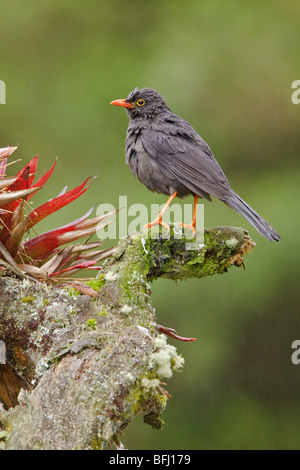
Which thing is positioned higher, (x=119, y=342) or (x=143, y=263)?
(x=143, y=263)

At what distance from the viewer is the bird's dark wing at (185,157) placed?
11.8 feet

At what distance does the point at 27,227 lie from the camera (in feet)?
7.59

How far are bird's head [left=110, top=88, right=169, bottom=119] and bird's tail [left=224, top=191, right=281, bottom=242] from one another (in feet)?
3.03

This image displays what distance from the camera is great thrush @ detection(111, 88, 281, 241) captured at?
3.60 meters

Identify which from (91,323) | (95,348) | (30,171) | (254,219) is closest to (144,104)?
(254,219)

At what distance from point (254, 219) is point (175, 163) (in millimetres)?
676

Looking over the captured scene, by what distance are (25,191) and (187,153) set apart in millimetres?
1849

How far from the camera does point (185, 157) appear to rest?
3768mm

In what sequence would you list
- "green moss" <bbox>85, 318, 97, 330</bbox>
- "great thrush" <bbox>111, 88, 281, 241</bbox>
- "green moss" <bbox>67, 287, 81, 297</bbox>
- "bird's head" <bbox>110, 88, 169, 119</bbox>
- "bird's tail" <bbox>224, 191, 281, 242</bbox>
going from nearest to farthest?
"green moss" <bbox>85, 318, 97, 330</bbox> → "green moss" <bbox>67, 287, 81, 297</bbox> → "bird's tail" <bbox>224, 191, 281, 242</bbox> → "great thrush" <bbox>111, 88, 281, 241</bbox> → "bird's head" <bbox>110, 88, 169, 119</bbox>

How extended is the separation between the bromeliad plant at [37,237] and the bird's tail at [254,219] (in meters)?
0.92

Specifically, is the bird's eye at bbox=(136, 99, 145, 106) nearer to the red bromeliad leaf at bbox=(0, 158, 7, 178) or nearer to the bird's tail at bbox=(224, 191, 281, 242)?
the bird's tail at bbox=(224, 191, 281, 242)

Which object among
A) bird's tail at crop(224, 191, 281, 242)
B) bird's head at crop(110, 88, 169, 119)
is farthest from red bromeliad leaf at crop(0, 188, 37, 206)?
bird's head at crop(110, 88, 169, 119)
